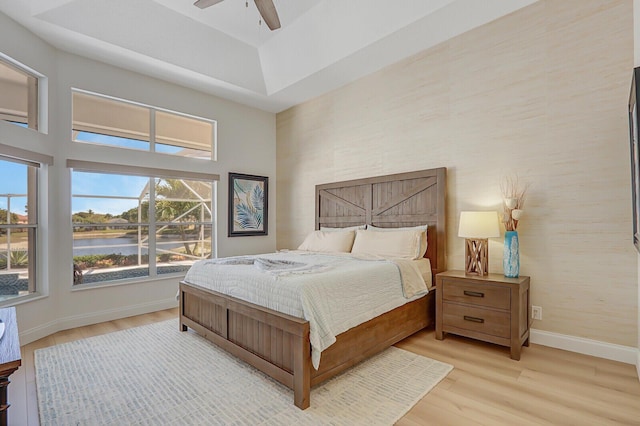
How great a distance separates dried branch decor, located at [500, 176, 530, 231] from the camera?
3.00 metres

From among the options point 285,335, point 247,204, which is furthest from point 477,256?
point 247,204

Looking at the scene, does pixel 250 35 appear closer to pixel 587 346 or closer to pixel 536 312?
pixel 536 312

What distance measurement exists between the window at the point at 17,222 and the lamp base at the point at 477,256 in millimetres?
4530

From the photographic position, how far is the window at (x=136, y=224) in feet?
13.0

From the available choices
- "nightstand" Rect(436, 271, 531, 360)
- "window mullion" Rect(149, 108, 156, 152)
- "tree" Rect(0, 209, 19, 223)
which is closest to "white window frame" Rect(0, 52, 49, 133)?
"tree" Rect(0, 209, 19, 223)

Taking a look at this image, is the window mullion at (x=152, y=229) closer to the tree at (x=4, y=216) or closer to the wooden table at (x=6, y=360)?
the tree at (x=4, y=216)

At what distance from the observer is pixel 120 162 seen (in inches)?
163

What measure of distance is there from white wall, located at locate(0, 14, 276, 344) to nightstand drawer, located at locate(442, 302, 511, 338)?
11.4 ft

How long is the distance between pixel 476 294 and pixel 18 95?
4912 mm

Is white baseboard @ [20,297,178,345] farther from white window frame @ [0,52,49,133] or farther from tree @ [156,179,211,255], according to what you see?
white window frame @ [0,52,49,133]

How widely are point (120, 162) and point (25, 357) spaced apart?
231 centimetres

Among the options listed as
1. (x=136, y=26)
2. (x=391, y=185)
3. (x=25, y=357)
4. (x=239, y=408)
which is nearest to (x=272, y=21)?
(x=136, y=26)

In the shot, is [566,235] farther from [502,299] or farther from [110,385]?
[110,385]

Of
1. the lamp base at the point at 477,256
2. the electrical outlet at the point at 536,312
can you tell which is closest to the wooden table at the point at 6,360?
the lamp base at the point at 477,256
